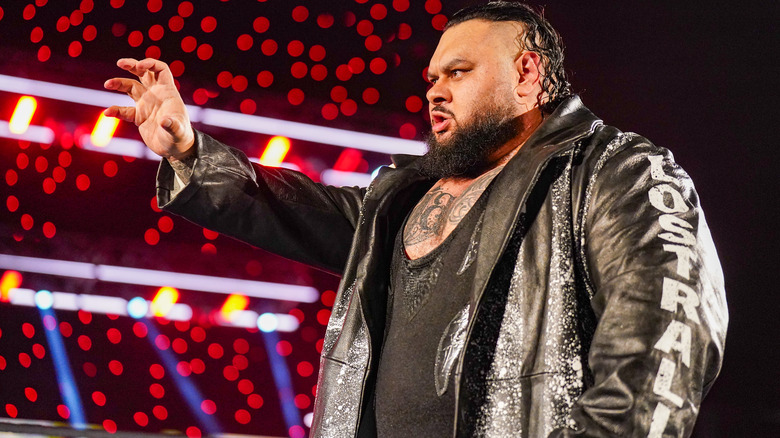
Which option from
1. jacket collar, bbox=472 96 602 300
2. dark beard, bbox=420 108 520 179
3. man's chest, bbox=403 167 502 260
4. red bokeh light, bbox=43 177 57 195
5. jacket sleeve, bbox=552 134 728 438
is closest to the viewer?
jacket sleeve, bbox=552 134 728 438

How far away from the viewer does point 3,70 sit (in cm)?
300

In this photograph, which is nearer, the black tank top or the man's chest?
the black tank top

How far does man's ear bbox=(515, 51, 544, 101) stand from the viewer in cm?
184

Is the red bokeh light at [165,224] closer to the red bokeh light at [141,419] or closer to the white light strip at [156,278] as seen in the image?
the white light strip at [156,278]

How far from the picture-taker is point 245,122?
308 cm

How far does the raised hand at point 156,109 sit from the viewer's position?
177 cm

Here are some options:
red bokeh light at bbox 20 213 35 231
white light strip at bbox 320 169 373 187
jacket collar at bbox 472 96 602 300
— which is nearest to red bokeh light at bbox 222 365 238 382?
white light strip at bbox 320 169 373 187

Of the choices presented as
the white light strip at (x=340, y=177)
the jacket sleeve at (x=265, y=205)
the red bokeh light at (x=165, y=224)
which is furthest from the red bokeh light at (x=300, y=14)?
the jacket sleeve at (x=265, y=205)

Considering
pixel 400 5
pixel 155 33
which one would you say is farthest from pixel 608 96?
pixel 155 33

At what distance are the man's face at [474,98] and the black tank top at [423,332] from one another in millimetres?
198

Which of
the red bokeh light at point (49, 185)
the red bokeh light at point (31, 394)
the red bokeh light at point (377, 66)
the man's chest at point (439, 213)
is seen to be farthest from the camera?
the red bokeh light at point (377, 66)

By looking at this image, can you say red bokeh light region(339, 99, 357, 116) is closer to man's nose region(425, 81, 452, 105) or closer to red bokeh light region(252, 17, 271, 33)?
red bokeh light region(252, 17, 271, 33)

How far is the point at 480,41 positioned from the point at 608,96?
4.76 ft

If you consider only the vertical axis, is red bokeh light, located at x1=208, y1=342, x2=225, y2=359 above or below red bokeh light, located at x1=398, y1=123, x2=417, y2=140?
below
